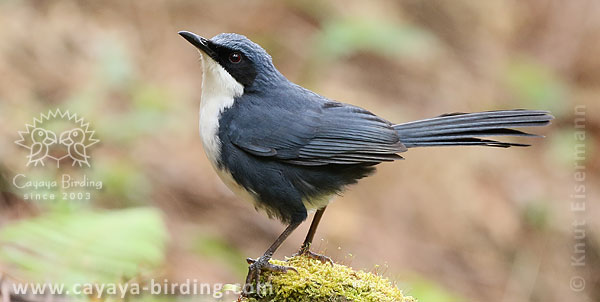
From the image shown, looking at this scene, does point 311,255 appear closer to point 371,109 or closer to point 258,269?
point 258,269

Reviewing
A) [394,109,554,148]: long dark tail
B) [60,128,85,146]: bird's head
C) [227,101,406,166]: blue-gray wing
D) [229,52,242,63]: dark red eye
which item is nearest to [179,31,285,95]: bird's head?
[229,52,242,63]: dark red eye

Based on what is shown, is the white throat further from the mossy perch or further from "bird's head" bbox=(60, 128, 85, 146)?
"bird's head" bbox=(60, 128, 85, 146)

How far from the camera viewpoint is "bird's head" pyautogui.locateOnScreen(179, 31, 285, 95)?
3990 mm

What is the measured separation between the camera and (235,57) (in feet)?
13.2

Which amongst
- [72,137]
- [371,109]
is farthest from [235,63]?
[371,109]

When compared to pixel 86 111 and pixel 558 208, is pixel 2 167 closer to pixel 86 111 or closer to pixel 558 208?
pixel 86 111

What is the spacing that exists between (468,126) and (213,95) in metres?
1.47

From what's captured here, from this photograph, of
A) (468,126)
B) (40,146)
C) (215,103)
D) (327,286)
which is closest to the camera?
(327,286)

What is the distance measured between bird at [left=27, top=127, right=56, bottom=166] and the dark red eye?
235cm

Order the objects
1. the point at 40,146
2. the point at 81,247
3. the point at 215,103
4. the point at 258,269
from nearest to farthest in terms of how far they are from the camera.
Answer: the point at 258,269 < the point at 215,103 < the point at 81,247 < the point at 40,146

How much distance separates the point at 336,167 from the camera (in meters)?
3.96

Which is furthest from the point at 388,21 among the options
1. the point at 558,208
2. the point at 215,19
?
the point at 558,208

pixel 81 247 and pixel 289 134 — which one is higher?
pixel 289 134

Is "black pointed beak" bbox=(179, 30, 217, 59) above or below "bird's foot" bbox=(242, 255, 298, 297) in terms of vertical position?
above
